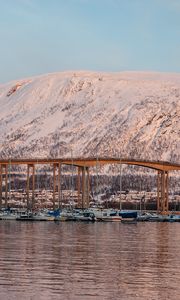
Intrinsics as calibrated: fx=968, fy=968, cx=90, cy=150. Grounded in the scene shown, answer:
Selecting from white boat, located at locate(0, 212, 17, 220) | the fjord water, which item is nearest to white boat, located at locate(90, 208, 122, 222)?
white boat, located at locate(0, 212, 17, 220)

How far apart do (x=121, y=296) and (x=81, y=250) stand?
76.1 feet

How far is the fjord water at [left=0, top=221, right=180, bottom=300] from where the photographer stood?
3922 centimetres

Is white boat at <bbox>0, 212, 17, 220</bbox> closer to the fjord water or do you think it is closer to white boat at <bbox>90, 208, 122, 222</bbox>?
white boat at <bbox>90, 208, 122, 222</bbox>

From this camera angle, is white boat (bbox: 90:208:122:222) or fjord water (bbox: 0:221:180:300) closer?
fjord water (bbox: 0:221:180:300)

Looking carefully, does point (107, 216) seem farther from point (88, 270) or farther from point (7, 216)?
point (88, 270)

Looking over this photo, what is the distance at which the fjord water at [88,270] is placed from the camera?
3922cm

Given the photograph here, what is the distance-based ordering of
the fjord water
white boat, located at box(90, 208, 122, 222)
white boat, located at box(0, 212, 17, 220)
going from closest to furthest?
the fjord water → white boat, located at box(90, 208, 122, 222) → white boat, located at box(0, 212, 17, 220)

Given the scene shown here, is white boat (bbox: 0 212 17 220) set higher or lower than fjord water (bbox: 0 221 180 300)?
higher

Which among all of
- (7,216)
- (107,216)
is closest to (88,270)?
(107,216)

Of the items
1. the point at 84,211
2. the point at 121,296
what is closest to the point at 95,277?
the point at 121,296

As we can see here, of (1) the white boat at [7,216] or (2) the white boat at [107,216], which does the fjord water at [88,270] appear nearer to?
(2) the white boat at [107,216]

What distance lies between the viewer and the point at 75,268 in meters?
48.3

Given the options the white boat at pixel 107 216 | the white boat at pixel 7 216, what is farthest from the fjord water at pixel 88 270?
the white boat at pixel 7 216

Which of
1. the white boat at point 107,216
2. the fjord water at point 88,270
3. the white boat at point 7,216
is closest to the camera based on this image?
the fjord water at point 88,270
